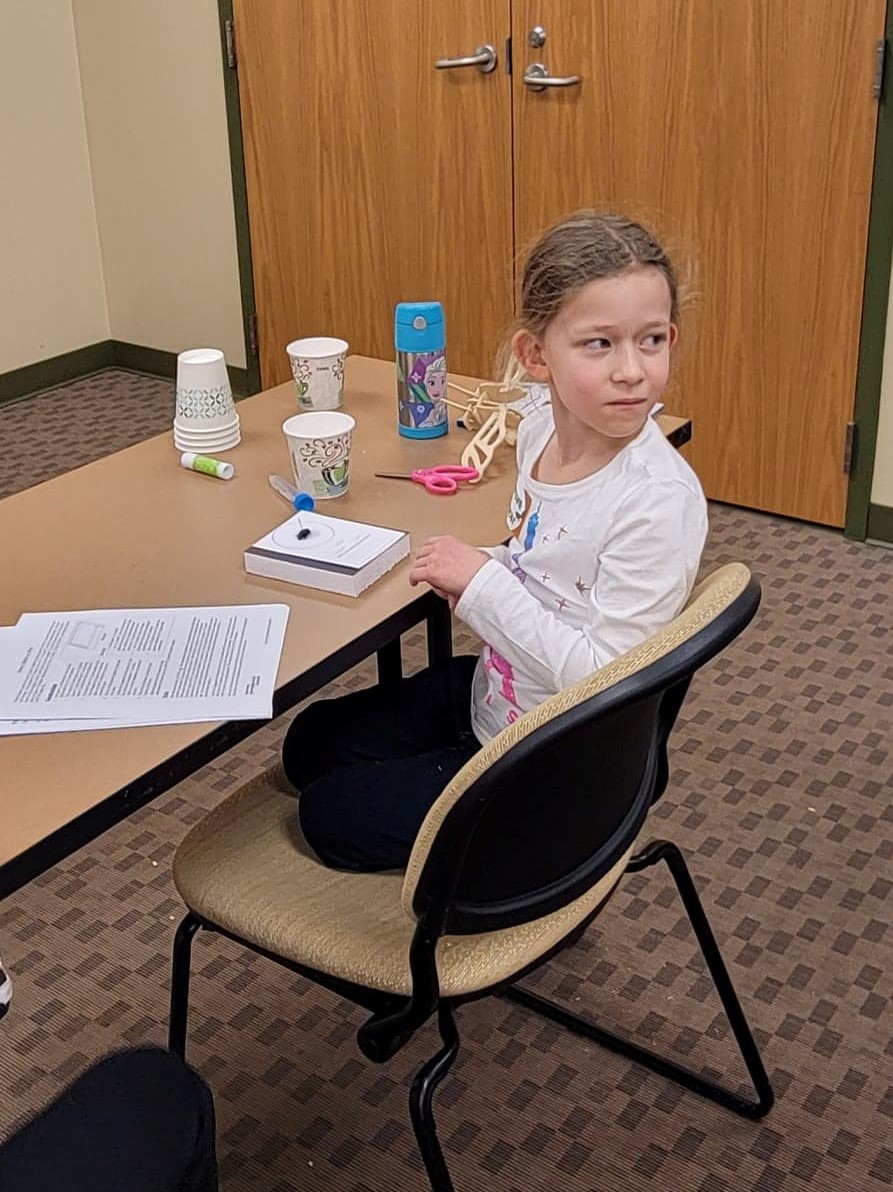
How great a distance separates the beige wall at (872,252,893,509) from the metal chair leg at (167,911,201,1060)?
2.08m

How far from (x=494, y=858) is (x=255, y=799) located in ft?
1.40

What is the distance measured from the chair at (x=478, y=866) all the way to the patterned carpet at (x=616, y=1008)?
0.35 m

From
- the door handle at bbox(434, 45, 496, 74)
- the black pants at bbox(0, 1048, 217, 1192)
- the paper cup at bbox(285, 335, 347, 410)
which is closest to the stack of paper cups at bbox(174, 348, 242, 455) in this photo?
the paper cup at bbox(285, 335, 347, 410)

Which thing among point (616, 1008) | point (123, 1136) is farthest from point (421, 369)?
point (123, 1136)

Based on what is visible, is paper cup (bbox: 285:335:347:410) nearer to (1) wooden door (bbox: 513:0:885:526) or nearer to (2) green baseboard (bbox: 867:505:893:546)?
(1) wooden door (bbox: 513:0:885:526)

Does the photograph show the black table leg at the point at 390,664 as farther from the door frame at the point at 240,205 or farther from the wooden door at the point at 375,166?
the door frame at the point at 240,205

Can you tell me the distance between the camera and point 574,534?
137 cm

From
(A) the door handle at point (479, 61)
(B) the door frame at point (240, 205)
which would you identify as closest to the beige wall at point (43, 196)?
(B) the door frame at point (240, 205)

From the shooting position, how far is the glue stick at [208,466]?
174cm

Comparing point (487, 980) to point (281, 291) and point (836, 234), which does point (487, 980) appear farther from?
point (281, 291)

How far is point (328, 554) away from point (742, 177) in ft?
6.38

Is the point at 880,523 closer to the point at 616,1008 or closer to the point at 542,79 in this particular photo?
the point at 542,79

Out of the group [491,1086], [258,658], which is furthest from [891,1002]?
[258,658]

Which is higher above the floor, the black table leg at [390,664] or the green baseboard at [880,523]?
the black table leg at [390,664]
